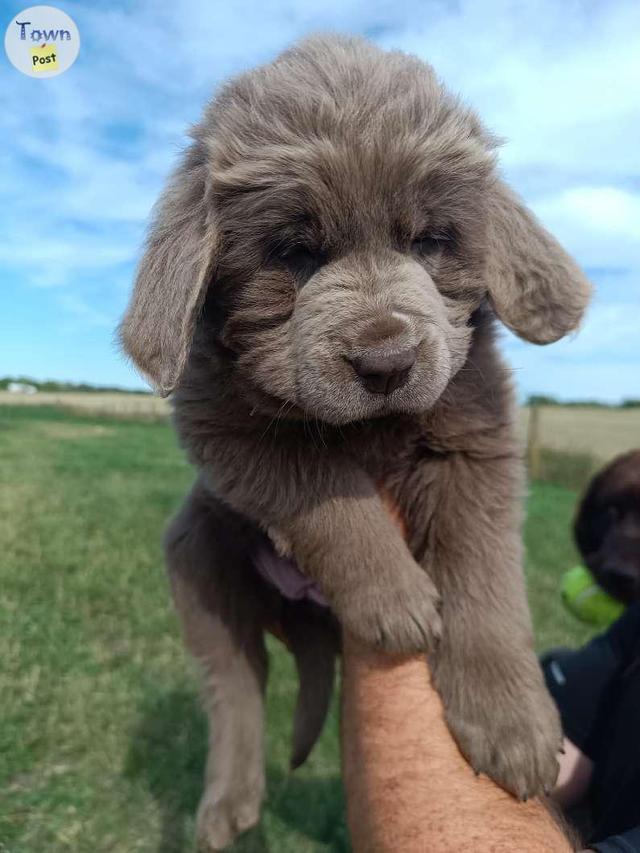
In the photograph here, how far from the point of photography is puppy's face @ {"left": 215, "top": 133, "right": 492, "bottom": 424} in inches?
76.7

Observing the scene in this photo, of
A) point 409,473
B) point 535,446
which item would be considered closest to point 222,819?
point 409,473

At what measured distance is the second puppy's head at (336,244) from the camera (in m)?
1.96

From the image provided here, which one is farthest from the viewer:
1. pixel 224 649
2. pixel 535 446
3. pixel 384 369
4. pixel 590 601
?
pixel 535 446

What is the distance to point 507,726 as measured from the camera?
2000 mm

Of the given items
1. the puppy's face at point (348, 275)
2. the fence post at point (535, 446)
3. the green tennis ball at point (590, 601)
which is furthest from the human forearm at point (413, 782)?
the fence post at point (535, 446)

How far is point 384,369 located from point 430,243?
0.45 m

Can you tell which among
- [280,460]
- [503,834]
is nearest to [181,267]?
[280,460]

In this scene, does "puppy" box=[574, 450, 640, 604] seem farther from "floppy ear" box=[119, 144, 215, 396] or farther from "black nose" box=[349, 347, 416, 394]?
"floppy ear" box=[119, 144, 215, 396]

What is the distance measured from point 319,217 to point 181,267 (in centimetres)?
39

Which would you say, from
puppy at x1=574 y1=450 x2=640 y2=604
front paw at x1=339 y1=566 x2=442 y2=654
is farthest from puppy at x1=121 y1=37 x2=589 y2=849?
puppy at x1=574 y1=450 x2=640 y2=604

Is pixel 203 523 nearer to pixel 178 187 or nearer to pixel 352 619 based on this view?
pixel 352 619

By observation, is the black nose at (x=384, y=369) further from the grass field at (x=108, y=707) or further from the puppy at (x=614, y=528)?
the puppy at (x=614, y=528)

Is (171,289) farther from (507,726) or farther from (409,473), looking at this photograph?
(507,726)

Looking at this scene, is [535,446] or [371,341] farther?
[535,446]
